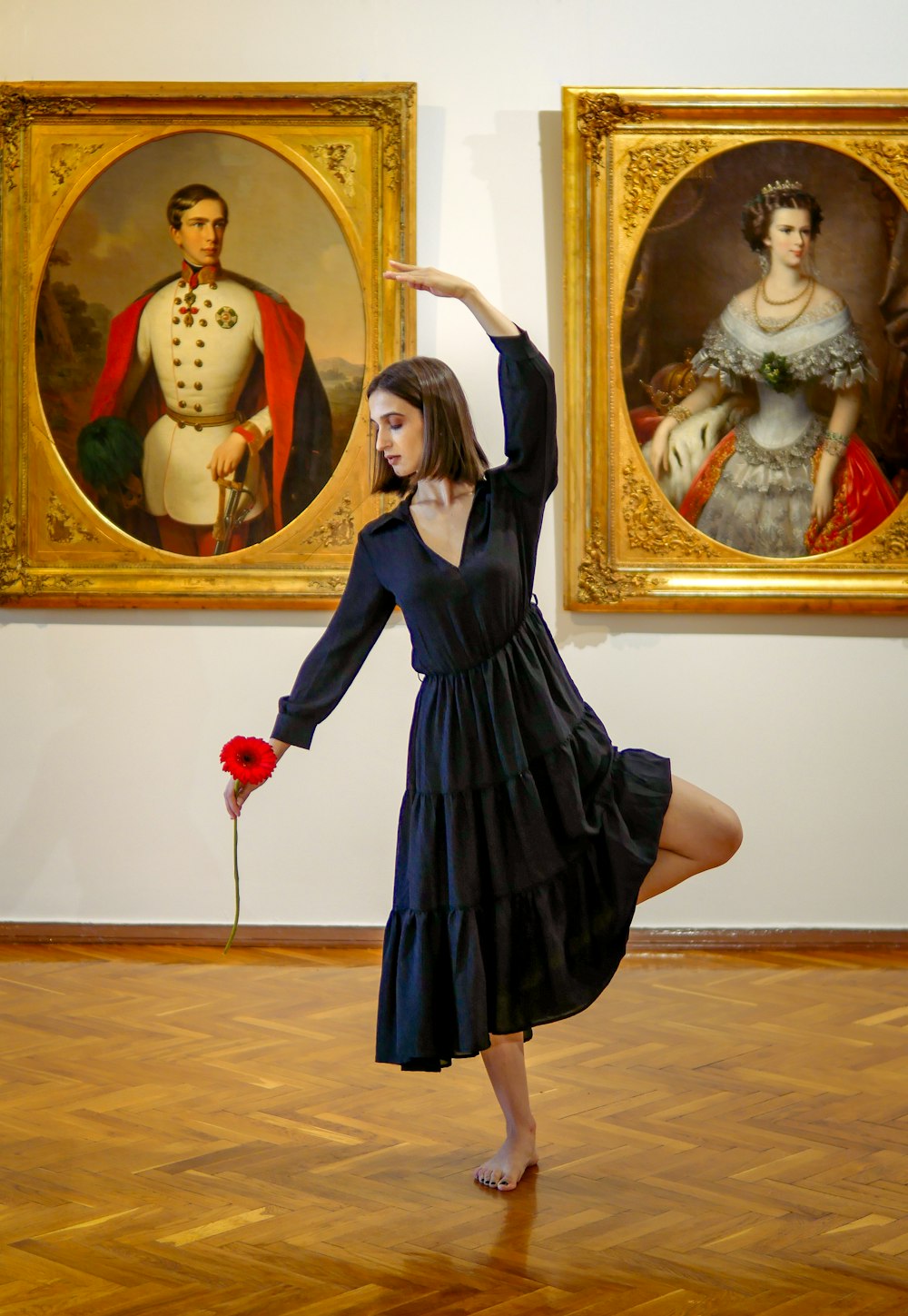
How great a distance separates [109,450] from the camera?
5.44m

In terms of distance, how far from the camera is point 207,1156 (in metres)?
3.16

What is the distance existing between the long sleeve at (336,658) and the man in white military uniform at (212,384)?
231cm

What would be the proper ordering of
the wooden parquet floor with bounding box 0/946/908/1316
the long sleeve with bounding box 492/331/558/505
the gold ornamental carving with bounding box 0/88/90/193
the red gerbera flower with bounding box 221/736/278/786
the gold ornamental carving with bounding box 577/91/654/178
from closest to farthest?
the wooden parquet floor with bounding box 0/946/908/1316, the long sleeve with bounding box 492/331/558/505, the red gerbera flower with bounding box 221/736/278/786, the gold ornamental carving with bounding box 577/91/654/178, the gold ornamental carving with bounding box 0/88/90/193

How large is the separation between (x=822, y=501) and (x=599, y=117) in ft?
5.34

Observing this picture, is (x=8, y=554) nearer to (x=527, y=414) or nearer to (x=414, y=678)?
(x=414, y=678)

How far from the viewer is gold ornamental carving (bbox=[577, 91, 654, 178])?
527cm

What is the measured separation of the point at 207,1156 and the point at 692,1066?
1.37 metres

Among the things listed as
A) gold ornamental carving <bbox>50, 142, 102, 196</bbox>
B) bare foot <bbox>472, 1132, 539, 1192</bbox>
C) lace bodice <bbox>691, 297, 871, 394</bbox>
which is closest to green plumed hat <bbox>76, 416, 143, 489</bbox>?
gold ornamental carving <bbox>50, 142, 102, 196</bbox>

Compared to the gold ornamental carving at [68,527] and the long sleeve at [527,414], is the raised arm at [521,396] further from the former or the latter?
the gold ornamental carving at [68,527]

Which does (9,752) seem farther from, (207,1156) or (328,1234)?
(328,1234)

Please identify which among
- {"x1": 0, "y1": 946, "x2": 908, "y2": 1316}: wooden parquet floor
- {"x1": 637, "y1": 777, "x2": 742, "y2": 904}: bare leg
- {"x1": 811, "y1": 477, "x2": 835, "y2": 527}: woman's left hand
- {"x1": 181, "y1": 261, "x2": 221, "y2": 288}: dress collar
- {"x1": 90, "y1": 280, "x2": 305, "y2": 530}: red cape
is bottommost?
{"x1": 0, "y1": 946, "x2": 908, "y2": 1316}: wooden parquet floor

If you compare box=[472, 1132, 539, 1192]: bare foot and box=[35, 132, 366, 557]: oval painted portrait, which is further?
box=[35, 132, 366, 557]: oval painted portrait

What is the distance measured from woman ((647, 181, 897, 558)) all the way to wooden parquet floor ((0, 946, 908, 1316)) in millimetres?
1690

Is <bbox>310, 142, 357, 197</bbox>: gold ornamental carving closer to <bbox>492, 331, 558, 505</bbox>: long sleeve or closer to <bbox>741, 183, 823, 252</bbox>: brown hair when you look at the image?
<bbox>741, 183, 823, 252</bbox>: brown hair
